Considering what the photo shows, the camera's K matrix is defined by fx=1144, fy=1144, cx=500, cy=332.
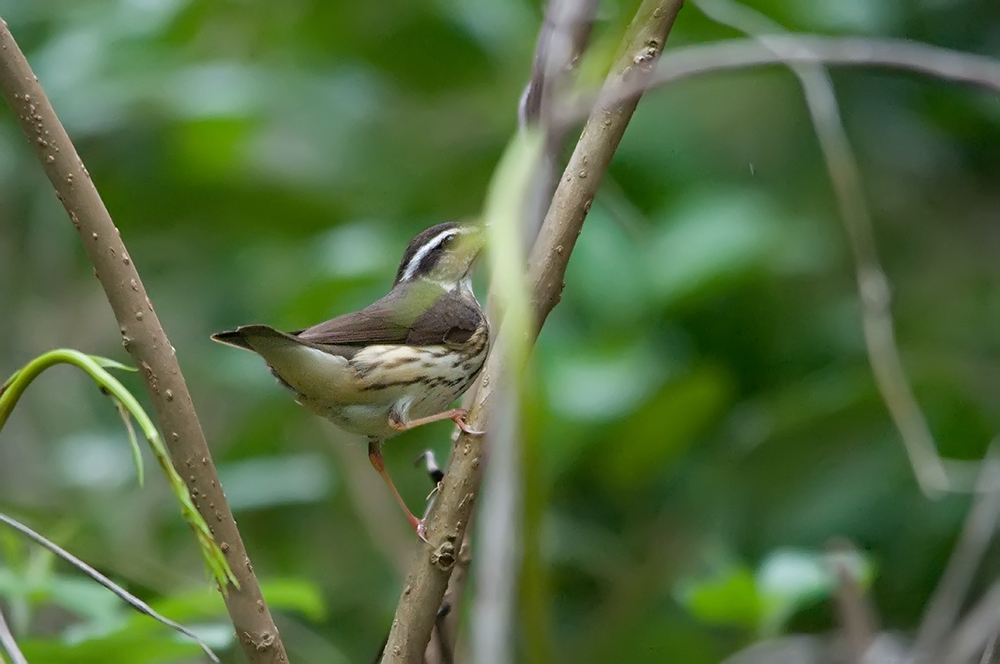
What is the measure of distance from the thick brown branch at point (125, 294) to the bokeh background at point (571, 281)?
1.44 m

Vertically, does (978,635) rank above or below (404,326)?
below

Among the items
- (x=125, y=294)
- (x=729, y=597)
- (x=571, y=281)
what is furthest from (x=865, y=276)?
(x=571, y=281)

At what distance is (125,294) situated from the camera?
1489 mm

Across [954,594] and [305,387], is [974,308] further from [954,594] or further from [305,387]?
[305,387]

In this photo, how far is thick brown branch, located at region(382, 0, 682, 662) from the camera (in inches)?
61.7

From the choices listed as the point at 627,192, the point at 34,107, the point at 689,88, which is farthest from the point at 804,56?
the point at 689,88

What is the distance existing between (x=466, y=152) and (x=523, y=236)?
3455 mm

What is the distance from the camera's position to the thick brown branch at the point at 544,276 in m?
1.57

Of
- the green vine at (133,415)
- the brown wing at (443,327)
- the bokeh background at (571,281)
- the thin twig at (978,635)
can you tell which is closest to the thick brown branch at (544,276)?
the green vine at (133,415)

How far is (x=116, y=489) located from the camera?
3.98 metres

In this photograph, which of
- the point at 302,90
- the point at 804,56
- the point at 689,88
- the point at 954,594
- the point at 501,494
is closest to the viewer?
the point at 501,494

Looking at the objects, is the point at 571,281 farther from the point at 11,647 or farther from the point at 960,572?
the point at 11,647

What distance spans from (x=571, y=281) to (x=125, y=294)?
95.4 inches

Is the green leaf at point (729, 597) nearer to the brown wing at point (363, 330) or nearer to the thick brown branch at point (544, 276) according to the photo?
the thick brown branch at point (544, 276)
